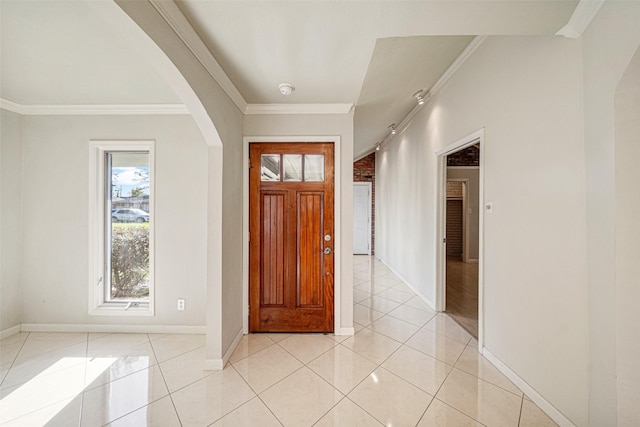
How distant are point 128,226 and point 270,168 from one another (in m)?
1.84

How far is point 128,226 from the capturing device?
2.68 meters

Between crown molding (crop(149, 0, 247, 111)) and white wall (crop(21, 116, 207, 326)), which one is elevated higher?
crown molding (crop(149, 0, 247, 111))

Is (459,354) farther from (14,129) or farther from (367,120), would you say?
(14,129)

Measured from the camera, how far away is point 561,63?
141cm

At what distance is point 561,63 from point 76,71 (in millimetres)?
3622

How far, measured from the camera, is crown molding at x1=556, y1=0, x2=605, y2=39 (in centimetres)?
118

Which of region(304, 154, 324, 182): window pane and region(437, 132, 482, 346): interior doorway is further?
region(437, 132, 482, 346): interior doorway

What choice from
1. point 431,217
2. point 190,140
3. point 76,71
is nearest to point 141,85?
point 76,71

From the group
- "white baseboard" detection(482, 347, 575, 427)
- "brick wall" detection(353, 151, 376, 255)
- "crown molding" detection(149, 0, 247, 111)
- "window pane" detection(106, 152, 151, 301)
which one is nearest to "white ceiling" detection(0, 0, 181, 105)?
"crown molding" detection(149, 0, 247, 111)

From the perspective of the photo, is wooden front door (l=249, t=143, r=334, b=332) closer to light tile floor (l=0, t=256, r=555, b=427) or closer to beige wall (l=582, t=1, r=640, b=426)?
light tile floor (l=0, t=256, r=555, b=427)

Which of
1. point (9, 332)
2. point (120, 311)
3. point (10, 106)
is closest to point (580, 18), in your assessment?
point (120, 311)

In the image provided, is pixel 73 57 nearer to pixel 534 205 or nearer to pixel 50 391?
pixel 50 391

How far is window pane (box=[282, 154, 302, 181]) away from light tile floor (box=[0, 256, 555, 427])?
1750 millimetres

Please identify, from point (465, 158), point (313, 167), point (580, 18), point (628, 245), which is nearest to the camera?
point (628, 245)
